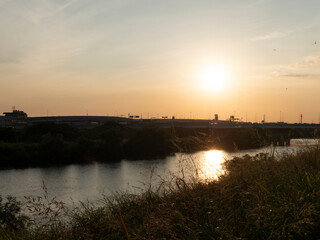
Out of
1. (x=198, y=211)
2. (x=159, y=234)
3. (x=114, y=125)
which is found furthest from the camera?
(x=114, y=125)

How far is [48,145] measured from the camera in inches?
2443

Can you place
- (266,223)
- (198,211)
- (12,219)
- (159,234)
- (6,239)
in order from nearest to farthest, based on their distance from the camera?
(266,223)
(159,234)
(198,211)
(6,239)
(12,219)

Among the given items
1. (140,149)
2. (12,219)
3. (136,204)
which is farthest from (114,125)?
(136,204)

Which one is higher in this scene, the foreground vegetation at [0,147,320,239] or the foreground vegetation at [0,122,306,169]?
the foreground vegetation at [0,147,320,239]

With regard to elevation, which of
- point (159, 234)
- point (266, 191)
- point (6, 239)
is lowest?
point (6, 239)

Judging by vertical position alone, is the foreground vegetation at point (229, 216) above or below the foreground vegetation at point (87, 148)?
above

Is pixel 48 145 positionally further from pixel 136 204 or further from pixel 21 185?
pixel 136 204

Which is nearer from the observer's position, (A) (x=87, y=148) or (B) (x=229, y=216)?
(B) (x=229, y=216)

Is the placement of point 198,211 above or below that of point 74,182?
above

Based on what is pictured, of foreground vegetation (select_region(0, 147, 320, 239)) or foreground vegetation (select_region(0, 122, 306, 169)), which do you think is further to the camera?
foreground vegetation (select_region(0, 122, 306, 169))

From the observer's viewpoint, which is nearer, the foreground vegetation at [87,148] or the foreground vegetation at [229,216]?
the foreground vegetation at [229,216]

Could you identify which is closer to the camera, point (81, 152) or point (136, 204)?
point (136, 204)

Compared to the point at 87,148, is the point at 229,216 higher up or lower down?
higher up

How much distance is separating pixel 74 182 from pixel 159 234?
33283 mm
